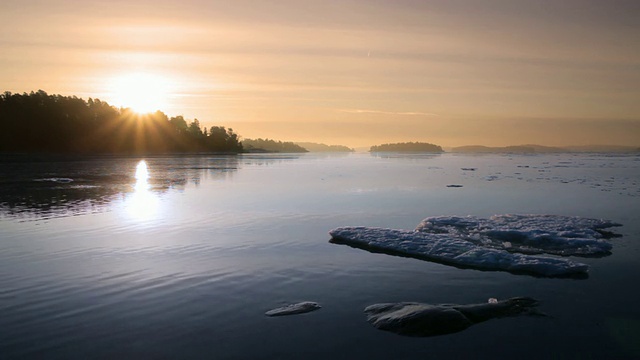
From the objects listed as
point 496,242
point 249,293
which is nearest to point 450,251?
point 496,242

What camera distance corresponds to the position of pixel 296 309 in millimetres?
10234

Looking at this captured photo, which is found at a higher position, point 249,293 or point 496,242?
point 496,242

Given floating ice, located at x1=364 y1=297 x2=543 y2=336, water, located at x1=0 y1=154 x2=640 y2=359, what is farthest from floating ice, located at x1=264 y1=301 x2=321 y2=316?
floating ice, located at x1=364 y1=297 x2=543 y2=336

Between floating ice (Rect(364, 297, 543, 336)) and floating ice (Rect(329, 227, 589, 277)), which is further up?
floating ice (Rect(329, 227, 589, 277))

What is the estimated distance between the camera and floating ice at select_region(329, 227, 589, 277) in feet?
44.4

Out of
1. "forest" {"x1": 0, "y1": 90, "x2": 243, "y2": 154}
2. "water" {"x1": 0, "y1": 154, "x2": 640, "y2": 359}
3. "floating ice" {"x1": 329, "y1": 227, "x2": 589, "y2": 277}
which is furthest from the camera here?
"forest" {"x1": 0, "y1": 90, "x2": 243, "y2": 154}

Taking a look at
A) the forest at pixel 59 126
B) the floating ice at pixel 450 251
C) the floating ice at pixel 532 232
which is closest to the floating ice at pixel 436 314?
the floating ice at pixel 450 251

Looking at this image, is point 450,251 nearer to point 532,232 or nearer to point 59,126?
point 532,232

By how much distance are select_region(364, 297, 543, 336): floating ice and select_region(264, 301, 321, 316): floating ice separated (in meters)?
1.28

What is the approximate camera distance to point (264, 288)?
11852 mm

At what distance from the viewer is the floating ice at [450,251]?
1355cm

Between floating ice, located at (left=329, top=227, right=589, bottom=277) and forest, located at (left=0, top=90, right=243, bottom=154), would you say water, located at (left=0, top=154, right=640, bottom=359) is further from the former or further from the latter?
forest, located at (left=0, top=90, right=243, bottom=154)

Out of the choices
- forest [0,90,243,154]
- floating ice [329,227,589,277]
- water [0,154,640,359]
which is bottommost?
water [0,154,640,359]

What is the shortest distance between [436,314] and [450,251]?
644 cm
